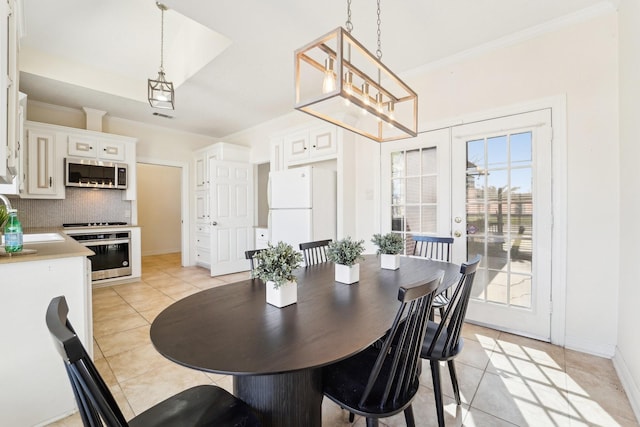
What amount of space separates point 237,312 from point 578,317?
2.80m

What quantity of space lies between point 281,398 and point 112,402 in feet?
1.84

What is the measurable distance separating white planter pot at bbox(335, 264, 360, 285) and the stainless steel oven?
3.96m

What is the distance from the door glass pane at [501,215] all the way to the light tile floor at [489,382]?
47cm

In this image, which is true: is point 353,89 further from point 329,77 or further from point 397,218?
point 397,218

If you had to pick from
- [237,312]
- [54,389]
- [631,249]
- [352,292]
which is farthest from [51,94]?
[631,249]

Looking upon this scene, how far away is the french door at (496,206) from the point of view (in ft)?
8.13

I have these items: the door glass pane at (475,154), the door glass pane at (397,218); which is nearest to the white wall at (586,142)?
the door glass pane at (475,154)

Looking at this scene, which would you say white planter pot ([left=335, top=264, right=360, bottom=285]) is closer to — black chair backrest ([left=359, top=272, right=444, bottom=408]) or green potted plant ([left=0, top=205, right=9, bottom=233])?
black chair backrest ([left=359, top=272, right=444, bottom=408])

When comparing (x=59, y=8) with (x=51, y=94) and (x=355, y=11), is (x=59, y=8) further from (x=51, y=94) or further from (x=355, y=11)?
(x=355, y=11)

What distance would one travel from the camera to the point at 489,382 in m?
1.88

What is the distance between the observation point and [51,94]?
380 centimetres

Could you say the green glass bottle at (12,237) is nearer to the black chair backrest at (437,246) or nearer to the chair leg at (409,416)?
the chair leg at (409,416)

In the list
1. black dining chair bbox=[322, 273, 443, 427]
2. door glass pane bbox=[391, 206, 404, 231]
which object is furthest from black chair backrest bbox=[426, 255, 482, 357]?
door glass pane bbox=[391, 206, 404, 231]

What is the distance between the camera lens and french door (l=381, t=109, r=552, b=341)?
2479mm
